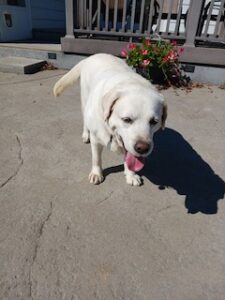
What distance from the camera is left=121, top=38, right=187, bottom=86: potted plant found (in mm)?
5363

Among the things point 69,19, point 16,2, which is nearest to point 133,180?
point 69,19

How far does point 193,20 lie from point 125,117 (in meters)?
4.65

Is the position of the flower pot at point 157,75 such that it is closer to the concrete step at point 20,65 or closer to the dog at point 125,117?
the concrete step at point 20,65

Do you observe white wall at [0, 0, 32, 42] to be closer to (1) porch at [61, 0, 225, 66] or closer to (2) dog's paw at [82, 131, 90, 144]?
(1) porch at [61, 0, 225, 66]

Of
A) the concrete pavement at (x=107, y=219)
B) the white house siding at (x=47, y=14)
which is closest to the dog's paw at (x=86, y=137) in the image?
the concrete pavement at (x=107, y=219)

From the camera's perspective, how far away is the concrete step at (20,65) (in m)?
5.95

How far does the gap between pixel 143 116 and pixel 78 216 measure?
1038mm

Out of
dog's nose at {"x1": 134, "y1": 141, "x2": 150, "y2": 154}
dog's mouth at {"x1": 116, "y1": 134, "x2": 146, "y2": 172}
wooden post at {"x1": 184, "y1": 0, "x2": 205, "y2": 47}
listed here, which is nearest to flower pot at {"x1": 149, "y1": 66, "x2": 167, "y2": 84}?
wooden post at {"x1": 184, "y1": 0, "x2": 205, "y2": 47}

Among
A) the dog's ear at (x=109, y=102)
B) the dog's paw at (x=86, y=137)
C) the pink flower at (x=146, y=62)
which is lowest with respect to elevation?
the dog's paw at (x=86, y=137)

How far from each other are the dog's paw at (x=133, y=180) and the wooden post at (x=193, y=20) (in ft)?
13.6

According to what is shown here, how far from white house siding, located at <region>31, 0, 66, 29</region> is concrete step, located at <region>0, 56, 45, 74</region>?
3.28 meters

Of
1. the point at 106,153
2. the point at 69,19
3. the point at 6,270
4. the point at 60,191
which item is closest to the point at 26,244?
the point at 6,270

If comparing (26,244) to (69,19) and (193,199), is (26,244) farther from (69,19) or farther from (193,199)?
(69,19)

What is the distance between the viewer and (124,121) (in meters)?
2.04
